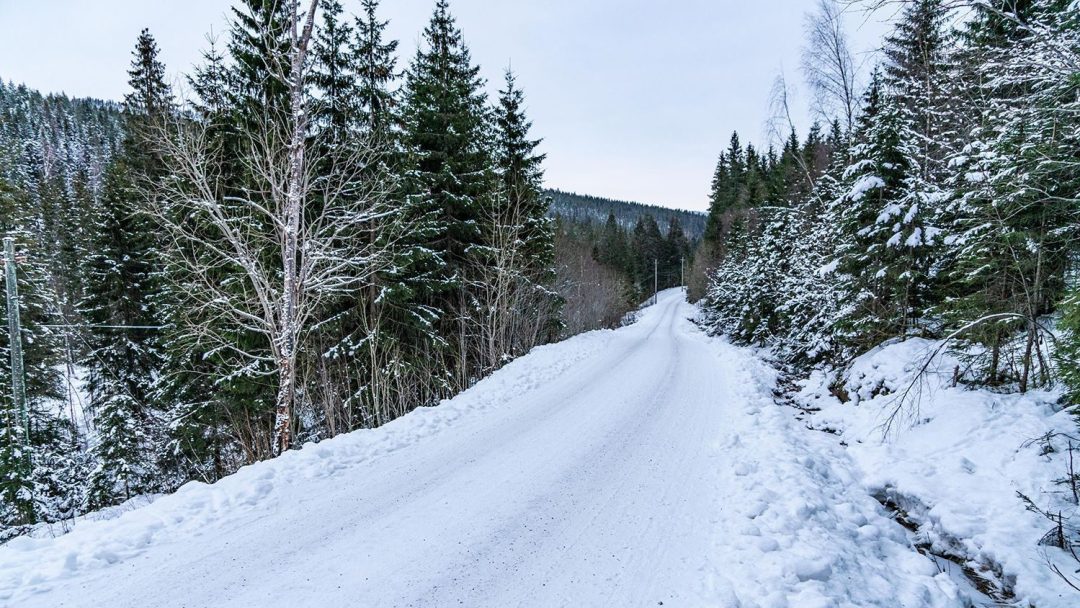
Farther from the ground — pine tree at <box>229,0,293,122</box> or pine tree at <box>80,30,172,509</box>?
pine tree at <box>229,0,293,122</box>

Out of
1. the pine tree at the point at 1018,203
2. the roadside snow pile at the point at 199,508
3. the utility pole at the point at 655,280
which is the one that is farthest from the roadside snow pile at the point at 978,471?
the utility pole at the point at 655,280

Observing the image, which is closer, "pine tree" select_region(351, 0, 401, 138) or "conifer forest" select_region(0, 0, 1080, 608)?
"conifer forest" select_region(0, 0, 1080, 608)

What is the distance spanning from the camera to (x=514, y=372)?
37.7ft

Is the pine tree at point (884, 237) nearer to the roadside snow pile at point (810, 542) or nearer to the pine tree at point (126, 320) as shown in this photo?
the roadside snow pile at point (810, 542)

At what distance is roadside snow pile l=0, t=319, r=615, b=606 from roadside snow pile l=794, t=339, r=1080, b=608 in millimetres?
6243

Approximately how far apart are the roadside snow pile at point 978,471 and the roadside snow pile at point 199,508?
6.24 m

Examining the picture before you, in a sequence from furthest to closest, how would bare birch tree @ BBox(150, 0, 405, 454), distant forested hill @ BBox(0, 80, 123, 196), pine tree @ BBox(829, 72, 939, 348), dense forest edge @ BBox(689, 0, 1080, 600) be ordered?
distant forested hill @ BBox(0, 80, 123, 196), pine tree @ BBox(829, 72, 939, 348), bare birch tree @ BBox(150, 0, 405, 454), dense forest edge @ BBox(689, 0, 1080, 600)

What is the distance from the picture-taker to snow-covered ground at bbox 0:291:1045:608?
315cm

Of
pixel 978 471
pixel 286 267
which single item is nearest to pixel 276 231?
pixel 286 267

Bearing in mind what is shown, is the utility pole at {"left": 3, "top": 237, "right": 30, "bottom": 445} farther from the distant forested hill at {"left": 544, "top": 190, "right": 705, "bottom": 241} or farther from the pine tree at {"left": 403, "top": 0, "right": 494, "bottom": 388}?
the distant forested hill at {"left": 544, "top": 190, "right": 705, "bottom": 241}

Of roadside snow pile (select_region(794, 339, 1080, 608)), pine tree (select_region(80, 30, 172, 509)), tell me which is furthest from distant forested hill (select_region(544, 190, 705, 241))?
roadside snow pile (select_region(794, 339, 1080, 608))

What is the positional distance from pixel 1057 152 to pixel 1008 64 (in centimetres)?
139

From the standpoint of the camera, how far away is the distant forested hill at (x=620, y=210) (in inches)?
6019

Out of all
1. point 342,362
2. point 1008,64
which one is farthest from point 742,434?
point 342,362
